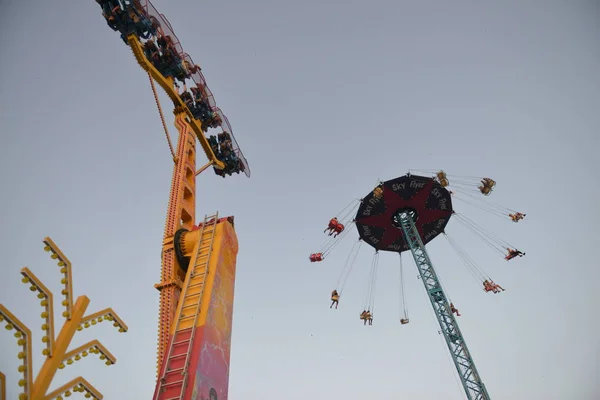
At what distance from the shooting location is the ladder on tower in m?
11.4

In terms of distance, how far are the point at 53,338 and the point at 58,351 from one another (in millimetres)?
223

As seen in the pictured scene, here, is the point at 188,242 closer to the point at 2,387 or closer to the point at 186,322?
the point at 186,322

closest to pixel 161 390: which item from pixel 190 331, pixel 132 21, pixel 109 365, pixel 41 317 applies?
pixel 190 331

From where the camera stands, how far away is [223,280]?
585 inches

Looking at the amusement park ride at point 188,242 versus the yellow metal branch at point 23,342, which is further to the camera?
the amusement park ride at point 188,242

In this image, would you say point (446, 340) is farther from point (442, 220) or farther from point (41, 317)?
point (41, 317)

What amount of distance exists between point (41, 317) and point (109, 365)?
148 cm

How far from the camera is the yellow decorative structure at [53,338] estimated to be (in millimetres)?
6652

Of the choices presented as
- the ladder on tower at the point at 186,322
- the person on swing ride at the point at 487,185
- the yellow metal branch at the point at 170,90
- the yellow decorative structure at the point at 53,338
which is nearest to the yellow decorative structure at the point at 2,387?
the yellow decorative structure at the point at 53,338

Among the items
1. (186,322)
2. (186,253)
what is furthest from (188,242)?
(186,322)

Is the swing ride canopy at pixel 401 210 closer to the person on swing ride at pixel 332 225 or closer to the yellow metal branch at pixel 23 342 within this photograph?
the person on swing ride at pixel 332 225

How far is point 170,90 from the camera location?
21.1m

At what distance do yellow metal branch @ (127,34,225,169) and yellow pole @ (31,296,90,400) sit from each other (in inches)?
577

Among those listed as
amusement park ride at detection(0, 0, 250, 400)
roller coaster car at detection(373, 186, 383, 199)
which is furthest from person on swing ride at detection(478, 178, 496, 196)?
amusement park ride at detection(0, 0, 250, 400)
